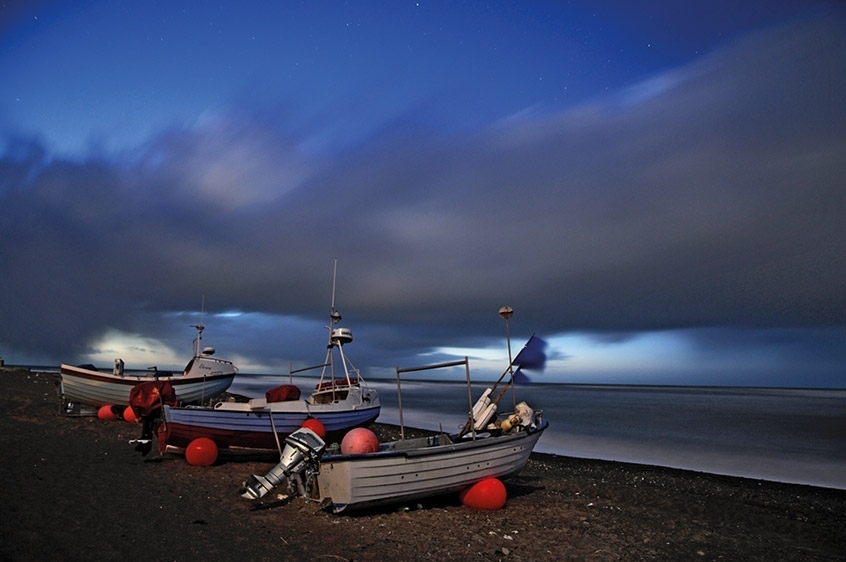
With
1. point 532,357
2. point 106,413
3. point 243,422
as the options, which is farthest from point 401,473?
point 106,413

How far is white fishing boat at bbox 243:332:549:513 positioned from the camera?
951 cm

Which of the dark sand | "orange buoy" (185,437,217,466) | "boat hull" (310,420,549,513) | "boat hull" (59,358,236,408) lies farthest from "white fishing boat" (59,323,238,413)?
"boat hull" (310,420,549,513)

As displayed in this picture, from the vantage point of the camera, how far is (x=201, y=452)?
1382 centimetres

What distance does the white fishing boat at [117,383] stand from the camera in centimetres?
2195

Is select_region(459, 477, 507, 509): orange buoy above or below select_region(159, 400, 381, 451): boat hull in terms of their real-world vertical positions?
below

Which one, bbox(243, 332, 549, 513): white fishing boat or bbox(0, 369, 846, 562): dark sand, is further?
bbox(243, 332, 549, 513): white fishing boat

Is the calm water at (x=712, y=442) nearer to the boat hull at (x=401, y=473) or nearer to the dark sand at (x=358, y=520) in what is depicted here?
the dark sand at (x=358, y=520)

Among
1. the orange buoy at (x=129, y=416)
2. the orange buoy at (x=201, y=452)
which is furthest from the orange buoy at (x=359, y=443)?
the orange buoy at (x=129, y=416)

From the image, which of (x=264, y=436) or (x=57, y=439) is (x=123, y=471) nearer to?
(x=264, y=436)

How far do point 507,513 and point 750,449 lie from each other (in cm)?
2026

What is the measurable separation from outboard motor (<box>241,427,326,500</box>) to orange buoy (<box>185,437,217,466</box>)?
418 centimetres

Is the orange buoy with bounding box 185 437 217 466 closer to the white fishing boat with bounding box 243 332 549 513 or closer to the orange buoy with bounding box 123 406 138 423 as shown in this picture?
the white fishing boat with bounding box 243 332 549 513

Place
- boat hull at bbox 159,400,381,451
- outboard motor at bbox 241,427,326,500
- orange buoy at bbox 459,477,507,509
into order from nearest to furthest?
outboard motor at bbox 241,427,326,500 → orange buoy at bbox 459,477,507,509 → boat hull at bbox 159,400,381,451

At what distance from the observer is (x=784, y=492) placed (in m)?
15.6
